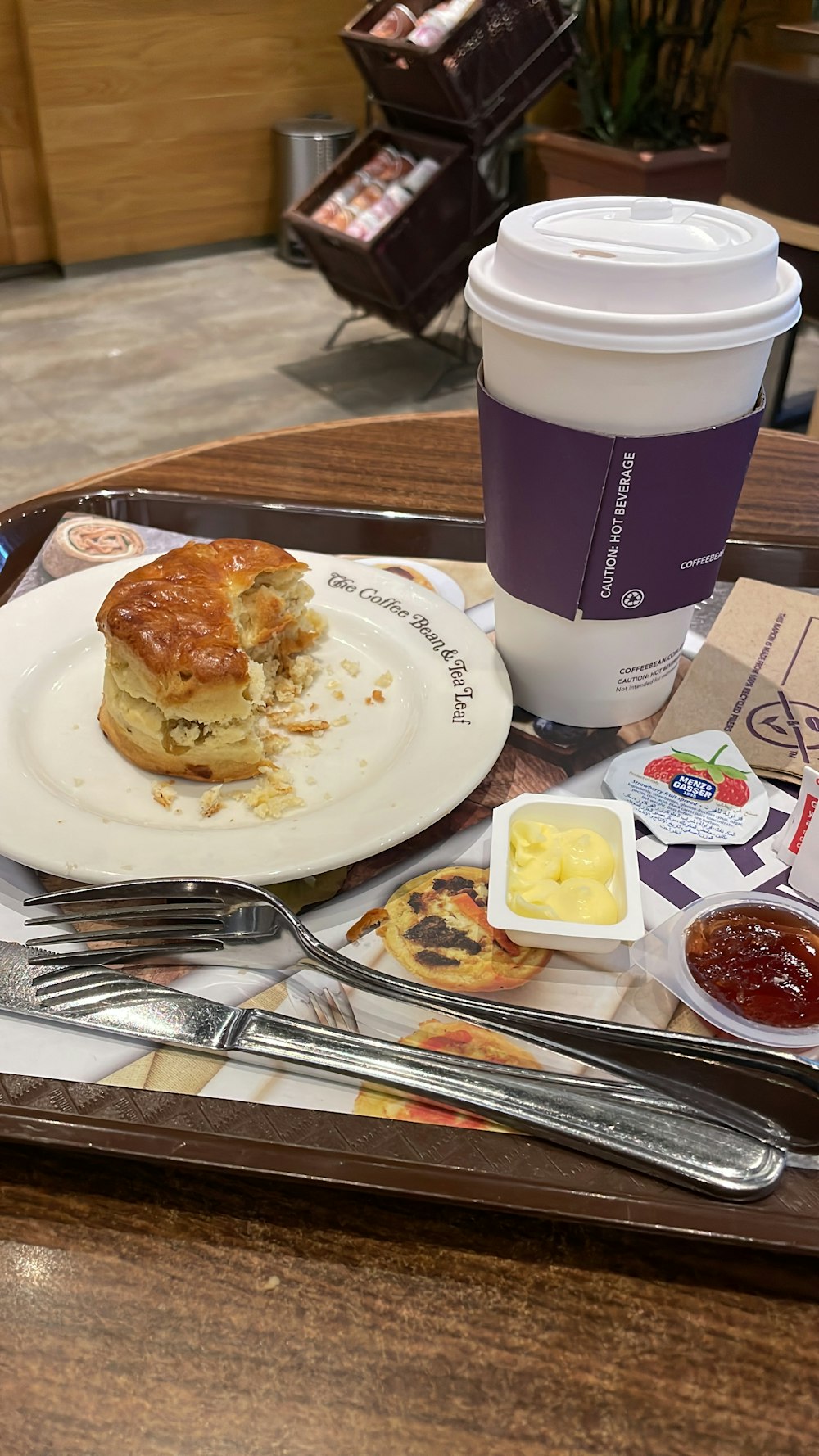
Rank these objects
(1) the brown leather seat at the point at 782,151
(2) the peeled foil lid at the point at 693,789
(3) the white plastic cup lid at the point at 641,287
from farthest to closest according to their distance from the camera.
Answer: (1) the brown leather seat at the point at 782,151, (2) the peeled foil lid at the point at 693,789, (3) the white plastic cup lid at the point at 641,287

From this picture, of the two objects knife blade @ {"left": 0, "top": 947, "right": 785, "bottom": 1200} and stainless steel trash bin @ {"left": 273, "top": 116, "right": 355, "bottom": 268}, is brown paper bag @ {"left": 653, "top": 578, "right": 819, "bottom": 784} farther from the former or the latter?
stainless steel trash bin @ {"left": 273, "top": 116, "right": 355, "bottom": 268}

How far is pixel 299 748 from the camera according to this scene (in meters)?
0.90

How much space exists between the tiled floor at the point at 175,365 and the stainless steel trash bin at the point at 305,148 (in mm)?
396

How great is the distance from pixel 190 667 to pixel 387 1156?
42 cm

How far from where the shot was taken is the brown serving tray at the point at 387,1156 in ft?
1.86

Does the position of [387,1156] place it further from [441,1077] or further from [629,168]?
[629,168]

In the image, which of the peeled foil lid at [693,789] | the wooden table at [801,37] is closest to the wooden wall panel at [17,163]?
the wooden table at [801,37]

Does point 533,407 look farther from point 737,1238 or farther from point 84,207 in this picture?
point 84,207

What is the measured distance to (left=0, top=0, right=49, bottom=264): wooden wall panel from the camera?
4254mm

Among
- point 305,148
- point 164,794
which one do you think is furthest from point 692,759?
point 305,148

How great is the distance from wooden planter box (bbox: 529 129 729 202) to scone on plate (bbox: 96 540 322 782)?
350 cm

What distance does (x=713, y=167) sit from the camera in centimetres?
404

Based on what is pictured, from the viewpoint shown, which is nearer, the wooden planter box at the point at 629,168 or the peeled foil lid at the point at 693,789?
the peeled foil lid at the point at 693,789

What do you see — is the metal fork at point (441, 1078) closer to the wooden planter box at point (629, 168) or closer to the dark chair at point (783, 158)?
the dark chair at point (783, 158)
